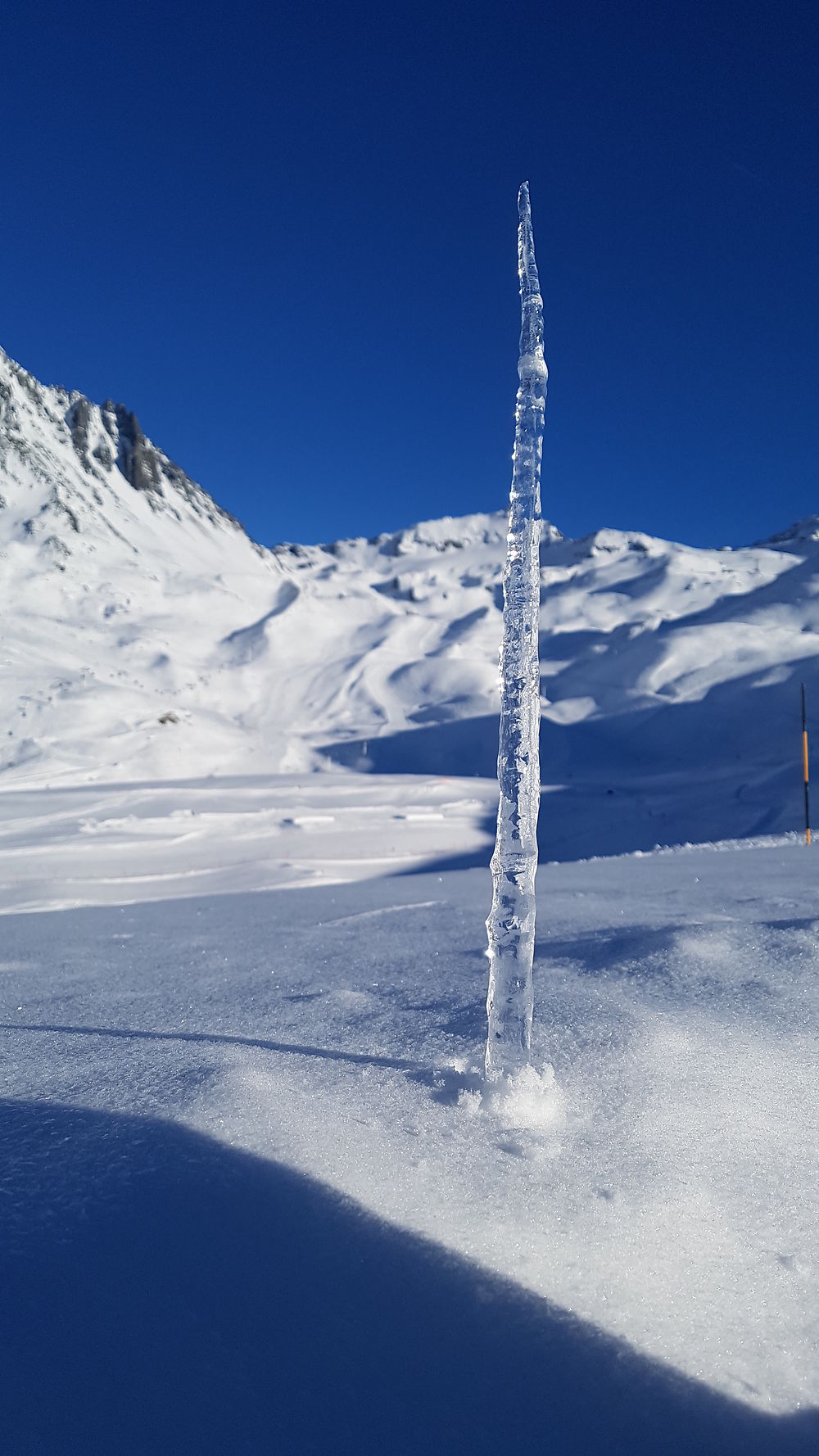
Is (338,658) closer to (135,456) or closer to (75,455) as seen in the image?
(75,455)

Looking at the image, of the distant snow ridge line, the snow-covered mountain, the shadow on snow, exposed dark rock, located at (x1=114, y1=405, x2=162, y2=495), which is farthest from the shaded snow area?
exposed dark rock, located at (x1=114, y1=405, x2=162, y2=495)

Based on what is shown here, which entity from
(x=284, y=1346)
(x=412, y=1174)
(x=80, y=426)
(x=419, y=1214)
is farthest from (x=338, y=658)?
(x=80, y=426)

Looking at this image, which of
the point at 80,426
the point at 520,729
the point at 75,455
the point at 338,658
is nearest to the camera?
the point at 520,729

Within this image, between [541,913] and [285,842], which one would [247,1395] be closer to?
[541,913]

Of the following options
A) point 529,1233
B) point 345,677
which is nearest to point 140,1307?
point 529,1233

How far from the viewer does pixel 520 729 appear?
205 centimetres

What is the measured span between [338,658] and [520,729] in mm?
31842

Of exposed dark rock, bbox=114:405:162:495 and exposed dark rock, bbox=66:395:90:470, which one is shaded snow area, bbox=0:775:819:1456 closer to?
exposed dark rock, bbox=66:395:90:470

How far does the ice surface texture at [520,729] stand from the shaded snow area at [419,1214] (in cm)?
18

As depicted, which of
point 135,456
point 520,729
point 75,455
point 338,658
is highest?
point 135,456

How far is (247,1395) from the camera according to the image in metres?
1.04

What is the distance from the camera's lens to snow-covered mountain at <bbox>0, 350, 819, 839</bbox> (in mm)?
21891

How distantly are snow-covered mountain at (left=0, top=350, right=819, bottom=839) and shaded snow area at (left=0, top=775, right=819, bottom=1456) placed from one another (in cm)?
1380

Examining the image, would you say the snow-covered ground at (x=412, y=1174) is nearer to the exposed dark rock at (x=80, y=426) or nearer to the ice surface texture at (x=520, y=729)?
the ice surface texture at (x=520, y=729)
